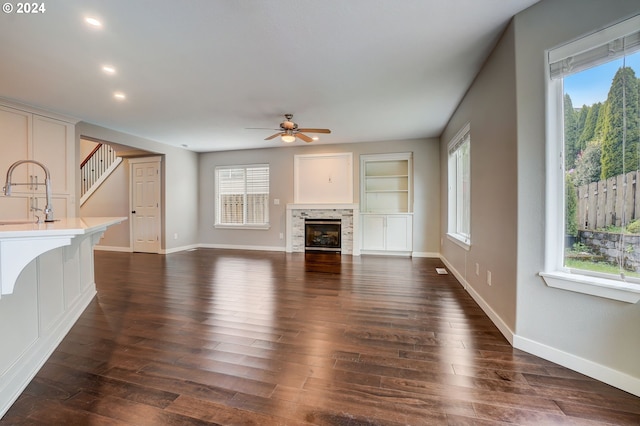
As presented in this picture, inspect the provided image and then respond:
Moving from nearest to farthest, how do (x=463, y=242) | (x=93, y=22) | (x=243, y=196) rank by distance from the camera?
(x=93, y=22), (x=463, y=242), (x=243, y=196)

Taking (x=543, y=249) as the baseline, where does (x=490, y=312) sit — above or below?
below

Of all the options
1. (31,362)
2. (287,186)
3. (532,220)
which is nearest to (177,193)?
(287,186)

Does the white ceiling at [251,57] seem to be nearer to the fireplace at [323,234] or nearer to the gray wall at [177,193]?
the gray wall at [177,193]

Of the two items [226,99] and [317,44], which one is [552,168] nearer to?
[317,44]

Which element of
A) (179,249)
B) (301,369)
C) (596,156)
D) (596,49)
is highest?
(596,49)

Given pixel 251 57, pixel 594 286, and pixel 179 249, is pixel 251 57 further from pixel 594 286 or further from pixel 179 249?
pixel 179 249

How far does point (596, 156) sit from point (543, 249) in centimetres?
69

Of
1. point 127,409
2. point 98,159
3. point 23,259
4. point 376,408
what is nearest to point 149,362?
point 127,409

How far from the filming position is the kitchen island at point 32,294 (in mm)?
1220

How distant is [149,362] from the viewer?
1940mm

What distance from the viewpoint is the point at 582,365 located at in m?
1.79

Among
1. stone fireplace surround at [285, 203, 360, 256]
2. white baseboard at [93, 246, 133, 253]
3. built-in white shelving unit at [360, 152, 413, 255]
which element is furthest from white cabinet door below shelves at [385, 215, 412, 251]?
white baseboard at [93, 246, 133, 253]

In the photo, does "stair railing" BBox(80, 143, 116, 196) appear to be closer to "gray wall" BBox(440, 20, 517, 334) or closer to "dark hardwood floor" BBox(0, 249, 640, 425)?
"dark hardwood floor" BBox(0, 249, 640, 425)

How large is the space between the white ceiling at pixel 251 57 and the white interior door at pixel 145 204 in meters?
2.10
